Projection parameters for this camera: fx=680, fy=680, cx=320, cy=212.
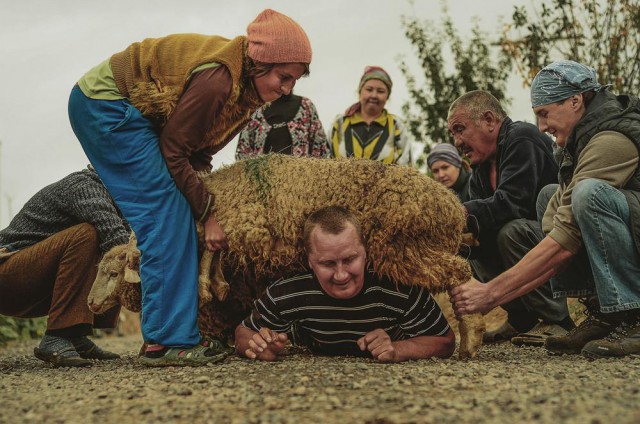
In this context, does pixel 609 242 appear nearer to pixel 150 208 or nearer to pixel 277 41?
pixel 277 41

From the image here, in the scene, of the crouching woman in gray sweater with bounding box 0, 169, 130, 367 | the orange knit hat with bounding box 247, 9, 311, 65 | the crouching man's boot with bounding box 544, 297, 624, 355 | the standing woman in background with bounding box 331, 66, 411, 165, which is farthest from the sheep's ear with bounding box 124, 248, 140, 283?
A: the standing woman in background with bounding box 331, 66, 411, 165

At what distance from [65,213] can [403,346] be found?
7.91 ft

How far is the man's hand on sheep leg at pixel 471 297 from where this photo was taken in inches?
151

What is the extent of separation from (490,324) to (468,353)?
2669 millimetres

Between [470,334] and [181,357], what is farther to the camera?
[470,334]

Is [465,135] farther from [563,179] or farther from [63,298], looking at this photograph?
[63,298]

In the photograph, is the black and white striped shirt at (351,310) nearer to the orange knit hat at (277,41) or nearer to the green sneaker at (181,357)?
the green sneaker at (181,357)

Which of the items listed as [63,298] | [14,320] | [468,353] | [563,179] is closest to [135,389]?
[63,298]

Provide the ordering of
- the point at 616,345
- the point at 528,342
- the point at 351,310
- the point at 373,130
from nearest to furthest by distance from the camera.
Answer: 1. the point at 616,345
2. the point at 351,310
3. the point at 528,342
4. the point at 373,130

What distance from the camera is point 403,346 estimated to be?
146 inches

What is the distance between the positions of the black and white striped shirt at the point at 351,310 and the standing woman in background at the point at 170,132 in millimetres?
406

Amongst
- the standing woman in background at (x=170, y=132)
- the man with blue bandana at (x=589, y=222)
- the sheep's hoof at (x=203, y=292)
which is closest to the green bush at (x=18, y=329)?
the standing woman in background at (x=170, y=132)

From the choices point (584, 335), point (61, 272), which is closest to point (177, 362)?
point (61, 272)

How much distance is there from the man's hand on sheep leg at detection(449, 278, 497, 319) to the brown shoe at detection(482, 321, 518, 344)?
4.99 feet
